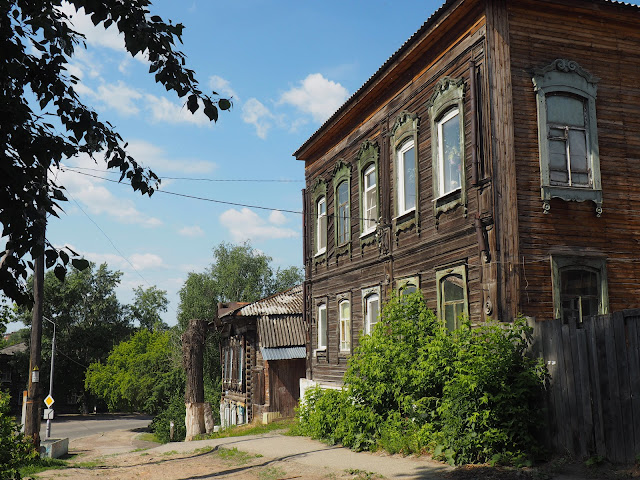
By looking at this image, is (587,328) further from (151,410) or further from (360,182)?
(151,410)

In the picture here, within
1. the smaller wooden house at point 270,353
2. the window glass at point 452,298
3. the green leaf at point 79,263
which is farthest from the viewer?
the smaller wooden house at point 270,353

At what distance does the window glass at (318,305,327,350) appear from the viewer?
23.2 m

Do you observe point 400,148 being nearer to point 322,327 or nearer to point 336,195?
point 336,195

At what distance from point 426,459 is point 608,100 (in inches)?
324

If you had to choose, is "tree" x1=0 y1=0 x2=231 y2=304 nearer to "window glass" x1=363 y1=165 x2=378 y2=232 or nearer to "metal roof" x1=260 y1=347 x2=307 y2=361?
"window glass" x1=363 y1=165 x2=378 y2=232

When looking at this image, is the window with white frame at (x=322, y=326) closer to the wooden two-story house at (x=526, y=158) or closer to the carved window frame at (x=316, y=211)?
the carved window frame at (x=316, y=211)

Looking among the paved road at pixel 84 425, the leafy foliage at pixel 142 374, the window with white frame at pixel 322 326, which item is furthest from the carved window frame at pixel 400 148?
the paved road at pixel 84 425

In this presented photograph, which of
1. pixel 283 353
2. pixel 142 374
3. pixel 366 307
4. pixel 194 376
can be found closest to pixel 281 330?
pixel 283 353

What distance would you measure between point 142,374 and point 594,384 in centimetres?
4864

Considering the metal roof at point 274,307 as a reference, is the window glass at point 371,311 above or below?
below

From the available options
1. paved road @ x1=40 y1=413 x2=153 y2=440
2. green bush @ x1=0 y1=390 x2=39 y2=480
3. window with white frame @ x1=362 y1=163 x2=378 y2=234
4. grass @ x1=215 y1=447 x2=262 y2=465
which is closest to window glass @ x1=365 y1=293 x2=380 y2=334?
window with white frame @ x1=362 y1=163 x2=378 y2=234

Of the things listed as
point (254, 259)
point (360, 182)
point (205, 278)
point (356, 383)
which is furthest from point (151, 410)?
point (356, 383)

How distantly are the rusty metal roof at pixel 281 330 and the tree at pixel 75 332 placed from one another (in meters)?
42.7

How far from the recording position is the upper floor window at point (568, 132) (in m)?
13.2
